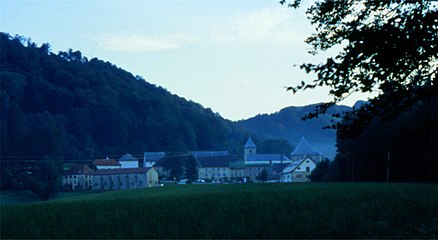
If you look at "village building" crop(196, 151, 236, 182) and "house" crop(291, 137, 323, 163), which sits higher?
"house" crop(291, 137, 323, 163)

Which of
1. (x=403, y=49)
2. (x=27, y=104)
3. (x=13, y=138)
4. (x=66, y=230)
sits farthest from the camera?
→ (x=27, y=104)

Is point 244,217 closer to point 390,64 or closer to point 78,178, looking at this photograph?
point 390,64

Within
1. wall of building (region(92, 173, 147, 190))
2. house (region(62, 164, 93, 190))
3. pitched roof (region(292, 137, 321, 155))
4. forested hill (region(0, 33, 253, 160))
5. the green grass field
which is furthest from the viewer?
pitched roof (region(292, 137, 321, 155))

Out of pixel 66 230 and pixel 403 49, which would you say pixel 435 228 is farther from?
pixel 66 230

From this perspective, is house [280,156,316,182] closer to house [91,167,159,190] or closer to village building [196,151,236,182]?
house [91,167,159,190]

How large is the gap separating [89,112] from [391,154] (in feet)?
347

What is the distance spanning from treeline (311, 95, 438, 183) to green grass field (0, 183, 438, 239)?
15004 millimetres

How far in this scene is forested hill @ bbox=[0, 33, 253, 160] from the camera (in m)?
128

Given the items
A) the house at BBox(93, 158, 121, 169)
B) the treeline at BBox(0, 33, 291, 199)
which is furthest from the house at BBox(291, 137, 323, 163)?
the house at BBox(93, 158, 121, 169)

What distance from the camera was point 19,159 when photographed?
96.7 metres

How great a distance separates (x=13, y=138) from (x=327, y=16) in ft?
345

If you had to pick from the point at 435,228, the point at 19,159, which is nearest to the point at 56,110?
the point at 19,159

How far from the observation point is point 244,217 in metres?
22.2

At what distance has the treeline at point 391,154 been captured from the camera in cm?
4062
